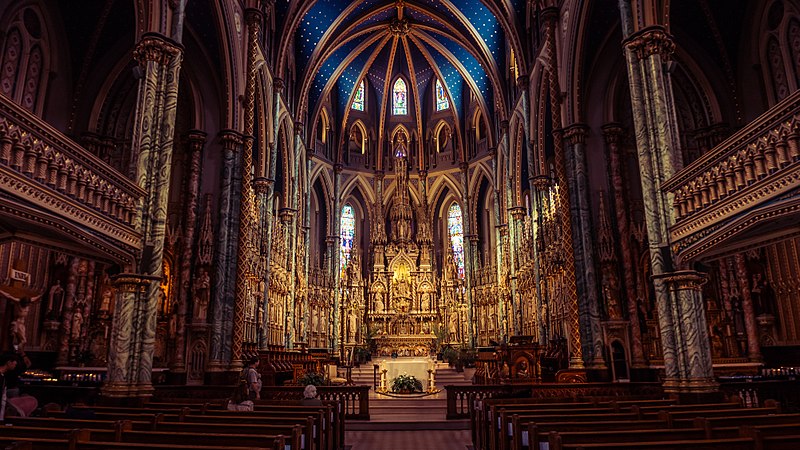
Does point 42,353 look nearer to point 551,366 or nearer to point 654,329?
point 551,366

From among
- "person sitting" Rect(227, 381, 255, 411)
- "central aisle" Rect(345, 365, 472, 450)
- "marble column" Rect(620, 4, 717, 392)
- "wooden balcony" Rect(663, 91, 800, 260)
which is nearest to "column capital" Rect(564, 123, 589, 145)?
"marble column" Rect(620, 4, 717, 392)

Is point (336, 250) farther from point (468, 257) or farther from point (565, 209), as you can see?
point (565, 209)

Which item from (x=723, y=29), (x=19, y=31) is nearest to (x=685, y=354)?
(x=723, y=29)

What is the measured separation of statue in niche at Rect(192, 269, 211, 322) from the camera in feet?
56.5

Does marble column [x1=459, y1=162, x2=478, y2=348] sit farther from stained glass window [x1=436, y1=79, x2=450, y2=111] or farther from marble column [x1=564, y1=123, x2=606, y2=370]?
marble column [x1=564, y1=123, x2=606, y2=370]

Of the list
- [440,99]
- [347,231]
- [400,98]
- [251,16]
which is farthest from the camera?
[400,98]

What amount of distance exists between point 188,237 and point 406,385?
8968mm

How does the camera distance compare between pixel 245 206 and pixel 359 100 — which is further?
pixel 359 100

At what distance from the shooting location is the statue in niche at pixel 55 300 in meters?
16.2

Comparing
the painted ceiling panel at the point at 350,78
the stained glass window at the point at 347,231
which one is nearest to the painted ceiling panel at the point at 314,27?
the painted ceiling panel at the point at 350,78

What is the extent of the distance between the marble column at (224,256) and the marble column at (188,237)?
833mm

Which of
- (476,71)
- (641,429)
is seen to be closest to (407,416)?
(641,429)

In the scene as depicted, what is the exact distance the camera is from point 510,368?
17984 millimetres

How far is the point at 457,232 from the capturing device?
128 feet
